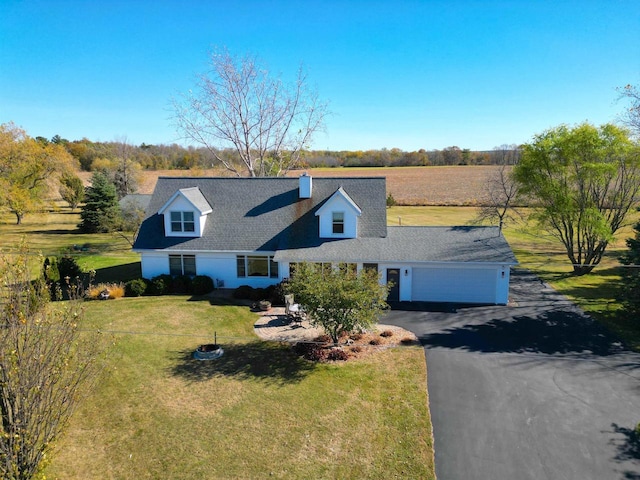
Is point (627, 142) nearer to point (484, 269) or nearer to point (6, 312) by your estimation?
point (484, 269)

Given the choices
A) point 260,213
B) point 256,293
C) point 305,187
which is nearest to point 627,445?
point 256,293

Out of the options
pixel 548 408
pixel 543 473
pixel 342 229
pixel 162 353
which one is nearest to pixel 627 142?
pixel 342 229

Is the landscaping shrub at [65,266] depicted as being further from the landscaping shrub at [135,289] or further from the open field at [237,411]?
the open field at [237,411]

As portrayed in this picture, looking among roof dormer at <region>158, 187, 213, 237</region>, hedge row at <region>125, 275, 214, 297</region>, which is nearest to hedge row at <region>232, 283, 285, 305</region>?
hedge row at <region>125, 275, 214, 297</region>

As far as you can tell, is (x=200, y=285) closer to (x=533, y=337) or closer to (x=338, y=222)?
(x=338, y=222)

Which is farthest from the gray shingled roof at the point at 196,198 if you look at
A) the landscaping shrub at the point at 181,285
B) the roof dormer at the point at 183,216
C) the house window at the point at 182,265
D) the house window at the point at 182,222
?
the landscaping shrub at the point at 181,285

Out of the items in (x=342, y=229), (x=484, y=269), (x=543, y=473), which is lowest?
(x=543, y=473)
